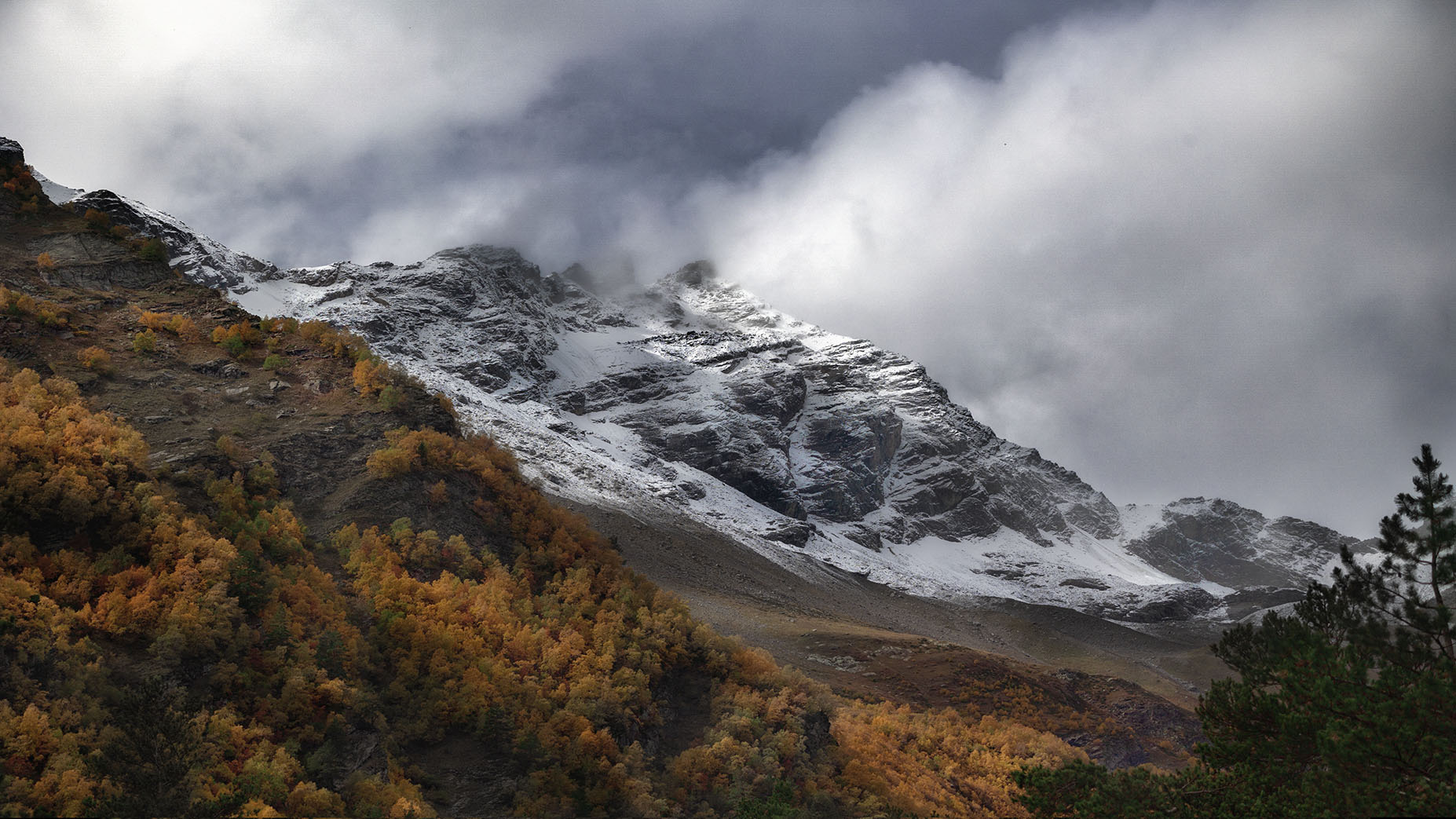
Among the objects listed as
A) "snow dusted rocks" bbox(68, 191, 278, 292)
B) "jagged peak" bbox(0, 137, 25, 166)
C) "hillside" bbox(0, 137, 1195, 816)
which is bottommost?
"hillside" bbox(0, 137, 1195, 816)

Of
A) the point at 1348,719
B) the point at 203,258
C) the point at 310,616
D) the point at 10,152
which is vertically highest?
the point at 203,258

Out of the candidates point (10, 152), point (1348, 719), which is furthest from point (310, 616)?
point (10, 152)

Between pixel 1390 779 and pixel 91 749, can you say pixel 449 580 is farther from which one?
pixel 1390 779

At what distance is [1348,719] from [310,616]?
24.5 meters

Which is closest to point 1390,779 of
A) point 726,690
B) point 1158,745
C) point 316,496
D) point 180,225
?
point 726,690

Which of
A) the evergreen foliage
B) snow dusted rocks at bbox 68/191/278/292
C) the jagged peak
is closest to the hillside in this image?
the jagged peak

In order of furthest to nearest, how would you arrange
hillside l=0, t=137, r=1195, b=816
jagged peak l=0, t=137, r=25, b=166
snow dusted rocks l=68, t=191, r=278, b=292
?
1. snow dusted rocks l=68, t=191, r=278, b=292
2. jagged peak l=0, t=137, r=25, b=166
3. hillside l=0, t=137, r=1195, b=816

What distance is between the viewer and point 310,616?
22516 mm

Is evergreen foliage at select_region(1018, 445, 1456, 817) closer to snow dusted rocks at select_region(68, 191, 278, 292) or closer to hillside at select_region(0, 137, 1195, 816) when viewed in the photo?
hillside at select_region(0, 137, 1195, 816)

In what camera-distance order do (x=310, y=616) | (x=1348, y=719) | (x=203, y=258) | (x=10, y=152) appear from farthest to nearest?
(x=203, y=258), (x=10, y=152), (x=310, y=616), (x=1348, y=719)

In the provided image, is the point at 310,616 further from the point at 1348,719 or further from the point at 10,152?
the point at 10,152

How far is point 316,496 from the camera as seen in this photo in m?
A: 28.8

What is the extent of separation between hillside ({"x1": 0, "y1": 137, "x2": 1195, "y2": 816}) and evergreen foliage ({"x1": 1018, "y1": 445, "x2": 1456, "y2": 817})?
10948 mm

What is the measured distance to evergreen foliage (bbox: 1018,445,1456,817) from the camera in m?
13.7
